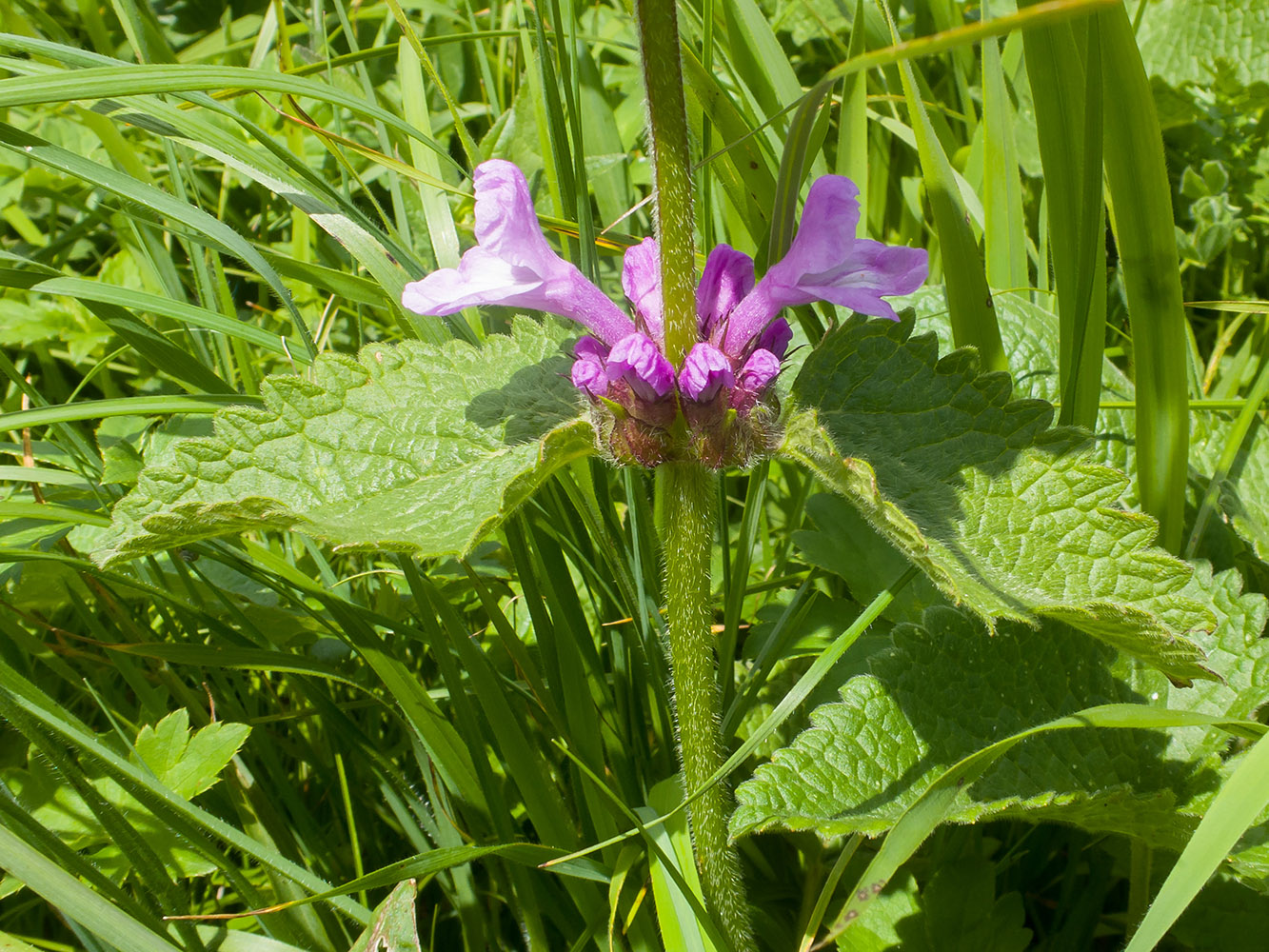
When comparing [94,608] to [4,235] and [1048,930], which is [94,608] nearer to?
[1048,930]

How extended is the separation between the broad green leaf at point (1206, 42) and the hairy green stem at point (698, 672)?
243 cm

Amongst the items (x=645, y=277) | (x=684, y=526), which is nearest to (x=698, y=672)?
(x=684, y=526)

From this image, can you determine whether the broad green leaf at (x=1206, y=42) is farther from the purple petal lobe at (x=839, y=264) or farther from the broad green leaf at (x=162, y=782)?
the broad green leaf at (x=162, y=782)

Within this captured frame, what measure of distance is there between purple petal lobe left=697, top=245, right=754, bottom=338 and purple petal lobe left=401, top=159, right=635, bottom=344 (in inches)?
4.5

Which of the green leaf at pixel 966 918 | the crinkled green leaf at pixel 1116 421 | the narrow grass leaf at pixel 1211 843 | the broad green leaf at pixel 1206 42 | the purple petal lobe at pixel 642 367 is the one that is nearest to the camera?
the narrow grass leaf at pixel 1211 843

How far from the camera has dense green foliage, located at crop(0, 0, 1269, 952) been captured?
42.1 inches

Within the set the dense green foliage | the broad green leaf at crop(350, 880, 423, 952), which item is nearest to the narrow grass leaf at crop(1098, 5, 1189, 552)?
the dense green foliage

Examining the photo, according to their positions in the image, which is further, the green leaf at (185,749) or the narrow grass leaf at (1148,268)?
the green leaf at (185,749)

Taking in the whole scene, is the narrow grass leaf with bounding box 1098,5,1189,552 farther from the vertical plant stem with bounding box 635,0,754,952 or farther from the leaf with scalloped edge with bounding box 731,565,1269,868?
the vertical plant stem with bounding box 635,0,754,952

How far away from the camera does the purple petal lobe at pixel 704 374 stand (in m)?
1.01

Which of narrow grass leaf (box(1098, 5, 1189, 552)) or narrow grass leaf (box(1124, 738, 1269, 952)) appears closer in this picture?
narrow grass leaf (box(1124, 738, 1269, 952))

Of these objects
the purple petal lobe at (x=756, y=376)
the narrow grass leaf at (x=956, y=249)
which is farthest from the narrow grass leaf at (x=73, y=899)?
the narrow grass leaf at (x=956, y=249)

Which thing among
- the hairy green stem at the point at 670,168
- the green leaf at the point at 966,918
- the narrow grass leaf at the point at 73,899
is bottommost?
the green leaf at the point at 966,918

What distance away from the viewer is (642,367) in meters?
1.00
